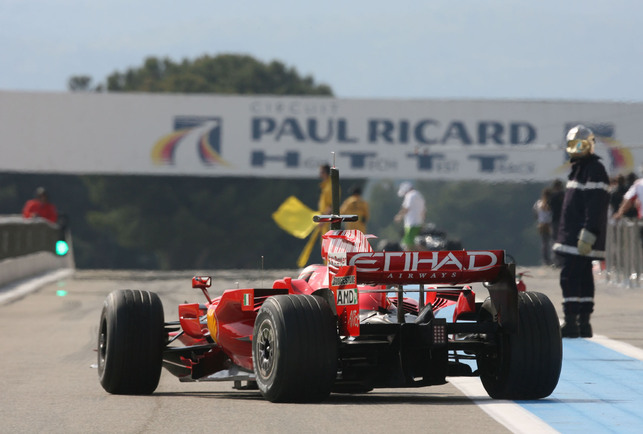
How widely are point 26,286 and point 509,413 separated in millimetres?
17876

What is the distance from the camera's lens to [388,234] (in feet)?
515

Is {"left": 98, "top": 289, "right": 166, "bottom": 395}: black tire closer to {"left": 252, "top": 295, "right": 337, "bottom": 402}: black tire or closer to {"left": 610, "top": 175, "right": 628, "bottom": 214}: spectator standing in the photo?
{"left": 252, "top": 295, "right": 337, "bottom": 402}: black tire

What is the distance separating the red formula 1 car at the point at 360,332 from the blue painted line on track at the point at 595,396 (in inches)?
12.3

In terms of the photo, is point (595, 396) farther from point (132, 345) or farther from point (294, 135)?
point (294, 135)

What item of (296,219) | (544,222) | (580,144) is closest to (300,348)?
(296,219)

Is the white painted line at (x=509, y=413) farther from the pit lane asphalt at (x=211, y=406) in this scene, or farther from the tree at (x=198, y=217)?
the tree at (x=198, y=217)

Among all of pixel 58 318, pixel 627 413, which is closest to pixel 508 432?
pixel 627 413

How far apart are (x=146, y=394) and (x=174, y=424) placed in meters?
1.76

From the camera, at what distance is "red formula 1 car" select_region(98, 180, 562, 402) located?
27.2 feet

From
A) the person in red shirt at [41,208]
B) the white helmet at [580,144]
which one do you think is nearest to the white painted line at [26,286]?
the person in red shirt at [41,208]

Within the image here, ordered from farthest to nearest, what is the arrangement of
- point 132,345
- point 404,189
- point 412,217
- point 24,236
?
point 404,189
point 24,236
point 412,217
point 132,345

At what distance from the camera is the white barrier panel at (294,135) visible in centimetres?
4481

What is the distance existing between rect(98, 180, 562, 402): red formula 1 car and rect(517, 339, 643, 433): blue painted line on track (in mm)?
313

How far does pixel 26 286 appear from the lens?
24969 mm
